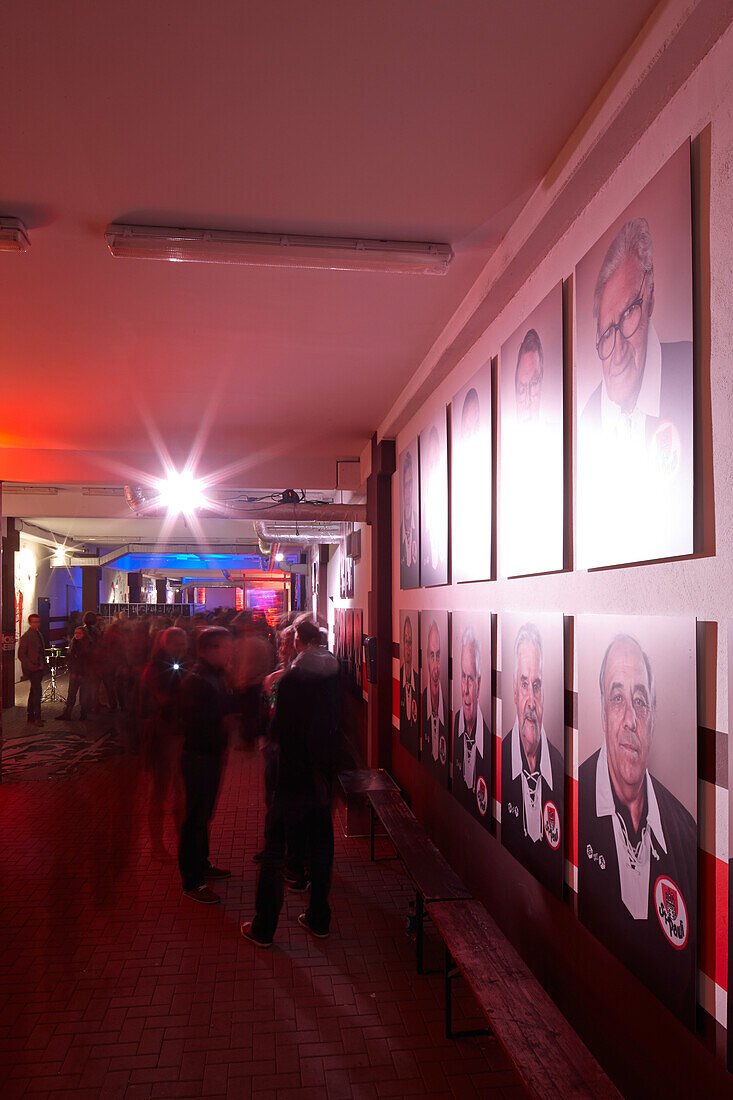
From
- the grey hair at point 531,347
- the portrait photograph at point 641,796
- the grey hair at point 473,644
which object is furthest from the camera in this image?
the grey hair at point 473,644

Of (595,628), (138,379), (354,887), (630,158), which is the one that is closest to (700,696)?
(595,628)

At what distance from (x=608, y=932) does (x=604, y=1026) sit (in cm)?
44

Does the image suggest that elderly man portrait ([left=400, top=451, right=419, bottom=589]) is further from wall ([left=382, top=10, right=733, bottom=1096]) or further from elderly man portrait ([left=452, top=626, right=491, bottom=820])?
wall ([left=382, top=10, right=733, bottom=1096])

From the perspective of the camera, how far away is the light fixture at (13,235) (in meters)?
3.15

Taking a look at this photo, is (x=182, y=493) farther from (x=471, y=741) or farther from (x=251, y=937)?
(x=471, y=741)

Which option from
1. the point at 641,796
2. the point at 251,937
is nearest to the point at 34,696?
the point at 251,937

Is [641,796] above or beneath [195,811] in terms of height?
above

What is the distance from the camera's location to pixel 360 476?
878 cm

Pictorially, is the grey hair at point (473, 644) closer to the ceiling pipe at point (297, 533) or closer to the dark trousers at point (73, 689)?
the ceiling pipe at point (297, 533)

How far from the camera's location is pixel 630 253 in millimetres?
2365

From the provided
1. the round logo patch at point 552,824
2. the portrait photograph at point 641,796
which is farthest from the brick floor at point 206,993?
the portrait photograph at point 641,796

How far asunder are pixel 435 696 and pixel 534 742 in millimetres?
1878

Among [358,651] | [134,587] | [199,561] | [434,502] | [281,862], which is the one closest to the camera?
[281,862]

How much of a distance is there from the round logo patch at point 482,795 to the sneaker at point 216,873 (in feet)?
7.49
